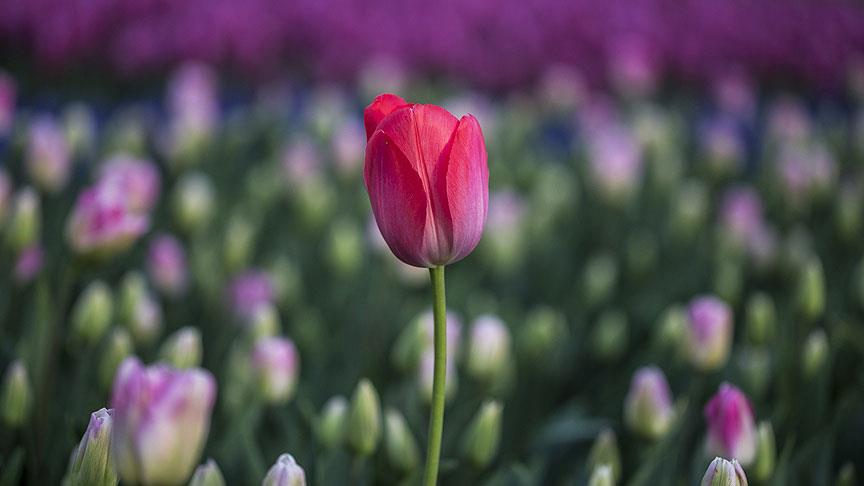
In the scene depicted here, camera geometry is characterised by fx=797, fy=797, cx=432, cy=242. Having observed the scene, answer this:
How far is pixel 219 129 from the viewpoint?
10.6 ft

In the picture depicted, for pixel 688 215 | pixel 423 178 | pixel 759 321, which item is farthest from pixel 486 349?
pixel 688 215

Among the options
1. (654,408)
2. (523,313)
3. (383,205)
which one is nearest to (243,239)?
(523,313)

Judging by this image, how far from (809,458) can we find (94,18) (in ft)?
12.6

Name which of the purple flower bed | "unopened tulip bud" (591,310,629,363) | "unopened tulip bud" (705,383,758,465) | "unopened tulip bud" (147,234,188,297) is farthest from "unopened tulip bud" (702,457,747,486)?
the purple flower bed

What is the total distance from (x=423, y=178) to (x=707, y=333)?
2.55ft

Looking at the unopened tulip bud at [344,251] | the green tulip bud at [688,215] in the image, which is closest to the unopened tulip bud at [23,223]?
the unopened tulip bud at [344,251]

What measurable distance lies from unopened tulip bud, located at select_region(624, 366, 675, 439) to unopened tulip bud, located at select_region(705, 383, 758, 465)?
0.41 feet

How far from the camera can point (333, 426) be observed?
1.19 meters

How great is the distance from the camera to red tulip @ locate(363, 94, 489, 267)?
747mm

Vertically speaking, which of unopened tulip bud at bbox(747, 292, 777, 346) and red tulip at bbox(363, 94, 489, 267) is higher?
red tulip at bbox(363, 94, 489, 267)

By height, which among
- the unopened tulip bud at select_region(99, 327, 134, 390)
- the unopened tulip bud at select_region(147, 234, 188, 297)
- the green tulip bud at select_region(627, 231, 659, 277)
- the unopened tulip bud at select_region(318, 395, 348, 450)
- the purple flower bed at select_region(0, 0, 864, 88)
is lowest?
the unopened tulip bud at select_region(318, 395, 348, 450)

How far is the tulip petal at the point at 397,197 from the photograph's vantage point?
2.45ft

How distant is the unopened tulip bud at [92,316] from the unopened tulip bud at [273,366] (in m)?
0.30

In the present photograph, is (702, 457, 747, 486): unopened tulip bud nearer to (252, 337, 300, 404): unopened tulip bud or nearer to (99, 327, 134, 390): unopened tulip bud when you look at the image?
(252, 337, 300, 404): unopened tulip bud
